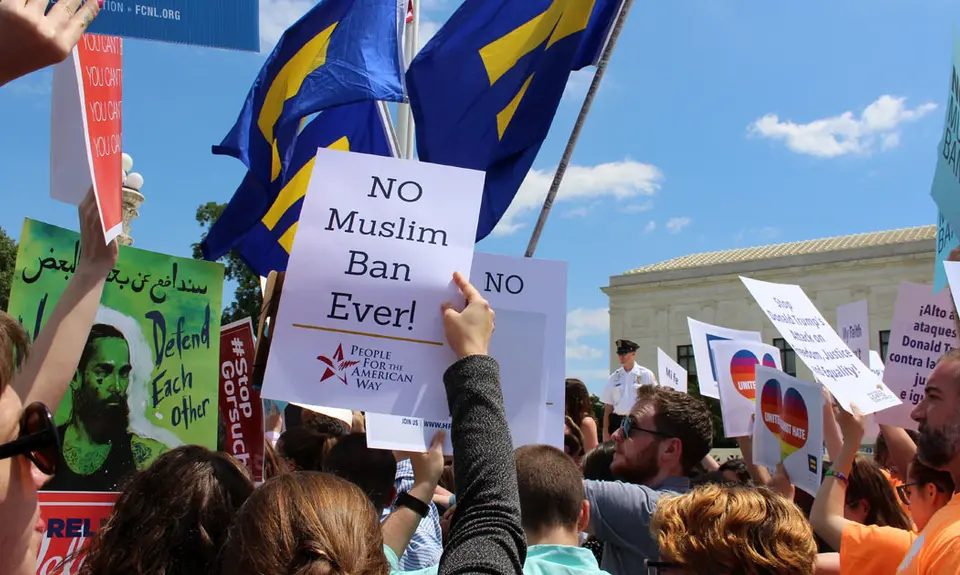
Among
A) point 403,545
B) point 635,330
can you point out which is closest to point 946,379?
point 403,545

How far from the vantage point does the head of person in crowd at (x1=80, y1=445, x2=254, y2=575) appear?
171 centimetres

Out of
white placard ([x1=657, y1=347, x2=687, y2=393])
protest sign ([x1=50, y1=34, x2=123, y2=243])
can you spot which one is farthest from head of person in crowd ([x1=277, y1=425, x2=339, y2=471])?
white placard ([x1=657, y1=347, x2=687, y2=393])

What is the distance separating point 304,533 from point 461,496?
362 mm

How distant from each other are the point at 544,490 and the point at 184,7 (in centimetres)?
186

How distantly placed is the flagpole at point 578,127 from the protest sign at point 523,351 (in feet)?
6.30

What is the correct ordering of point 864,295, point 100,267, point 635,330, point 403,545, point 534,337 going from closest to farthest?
point 100,267 → point 403,545 → point 534,337 → point 864,295 → point 635,330

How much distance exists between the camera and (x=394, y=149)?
21.2ft

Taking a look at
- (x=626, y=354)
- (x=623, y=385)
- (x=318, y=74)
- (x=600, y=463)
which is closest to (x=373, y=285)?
(x=600, y=463)

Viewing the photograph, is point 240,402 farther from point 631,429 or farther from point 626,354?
point 626,354

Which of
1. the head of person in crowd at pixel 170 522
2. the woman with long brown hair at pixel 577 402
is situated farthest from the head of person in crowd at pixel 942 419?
the woman with long brown hair at pixel 577 402

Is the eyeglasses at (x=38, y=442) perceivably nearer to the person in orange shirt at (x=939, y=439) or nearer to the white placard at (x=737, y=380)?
the person in orange shirt at (x=939, y=439)

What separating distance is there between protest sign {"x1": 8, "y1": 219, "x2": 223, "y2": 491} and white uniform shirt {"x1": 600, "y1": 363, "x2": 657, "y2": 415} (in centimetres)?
791

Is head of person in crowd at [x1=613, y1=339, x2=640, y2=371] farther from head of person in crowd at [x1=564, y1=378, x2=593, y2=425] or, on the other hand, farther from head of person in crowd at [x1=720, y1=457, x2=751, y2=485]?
head of person in crowd at [x1=720, y1=457, x2=751, y2=485]

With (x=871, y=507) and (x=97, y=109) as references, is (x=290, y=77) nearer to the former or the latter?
(x=97, y=109)
